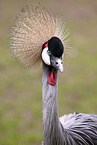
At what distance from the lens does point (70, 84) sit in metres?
3.65

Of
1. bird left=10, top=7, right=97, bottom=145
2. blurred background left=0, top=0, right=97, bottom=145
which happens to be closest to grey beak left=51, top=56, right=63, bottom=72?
bird left=10, top=7, right=97, bottom=145

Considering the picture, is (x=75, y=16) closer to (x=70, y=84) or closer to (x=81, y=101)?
(x=70, y=84)

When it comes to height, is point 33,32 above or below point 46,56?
above

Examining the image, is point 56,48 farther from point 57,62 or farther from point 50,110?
point 50,110

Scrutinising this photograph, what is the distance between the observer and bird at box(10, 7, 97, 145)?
146 cm

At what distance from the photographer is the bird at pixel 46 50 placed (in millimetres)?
1460

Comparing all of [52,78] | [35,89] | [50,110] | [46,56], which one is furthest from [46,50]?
[35,89]

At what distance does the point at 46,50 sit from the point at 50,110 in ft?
1.06

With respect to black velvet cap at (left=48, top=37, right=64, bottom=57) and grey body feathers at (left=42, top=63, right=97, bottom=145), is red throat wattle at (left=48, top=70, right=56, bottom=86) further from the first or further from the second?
black velvet cap at (left=48, top=37, right=64, bottom=57)

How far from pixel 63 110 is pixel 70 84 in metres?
0.61

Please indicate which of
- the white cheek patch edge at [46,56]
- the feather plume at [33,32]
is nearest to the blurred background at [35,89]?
the feather plume at [33,32]

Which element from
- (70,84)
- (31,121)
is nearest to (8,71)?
(70,84)

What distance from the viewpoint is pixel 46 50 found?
1447 millimetres

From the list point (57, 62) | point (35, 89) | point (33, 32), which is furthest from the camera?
point (35, 89)
